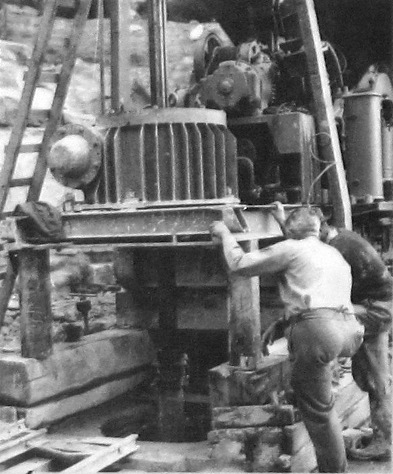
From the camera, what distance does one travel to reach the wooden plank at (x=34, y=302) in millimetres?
5578

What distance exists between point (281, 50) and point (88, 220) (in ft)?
10.7

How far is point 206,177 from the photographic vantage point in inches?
234

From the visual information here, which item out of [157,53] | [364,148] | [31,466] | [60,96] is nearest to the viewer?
[31,466]

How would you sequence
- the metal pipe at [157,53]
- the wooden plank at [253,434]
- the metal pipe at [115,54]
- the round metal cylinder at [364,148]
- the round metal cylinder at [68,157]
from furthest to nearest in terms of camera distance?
the round metal cylinder at [364,148]
the metal pipe at [115,54]
the metal pipe at [157,53]
the round metal cylinder at [68,157]
the wooden plank at [253,434]

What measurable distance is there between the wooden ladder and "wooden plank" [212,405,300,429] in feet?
6.11

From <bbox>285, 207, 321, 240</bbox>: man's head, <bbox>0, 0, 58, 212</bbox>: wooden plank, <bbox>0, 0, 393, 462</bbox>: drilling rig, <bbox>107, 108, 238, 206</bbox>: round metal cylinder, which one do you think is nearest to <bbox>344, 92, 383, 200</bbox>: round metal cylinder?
<bbox>0, 0, 393, 462</bbox>: drilling rig

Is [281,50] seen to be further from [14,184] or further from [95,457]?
[95,457]

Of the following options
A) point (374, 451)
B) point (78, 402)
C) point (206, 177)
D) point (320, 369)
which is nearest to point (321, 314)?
point (320, 369)

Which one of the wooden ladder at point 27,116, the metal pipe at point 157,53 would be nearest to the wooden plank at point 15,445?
the wooden ladder at point 27,116

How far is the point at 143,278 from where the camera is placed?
7809 mm

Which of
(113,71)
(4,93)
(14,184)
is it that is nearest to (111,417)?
(14,184)

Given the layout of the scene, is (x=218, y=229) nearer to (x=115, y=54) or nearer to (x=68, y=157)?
(x=68, y=157)

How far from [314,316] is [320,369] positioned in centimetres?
31

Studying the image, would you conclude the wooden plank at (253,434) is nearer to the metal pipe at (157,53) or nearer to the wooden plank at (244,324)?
the wooden plank at (244,324)
